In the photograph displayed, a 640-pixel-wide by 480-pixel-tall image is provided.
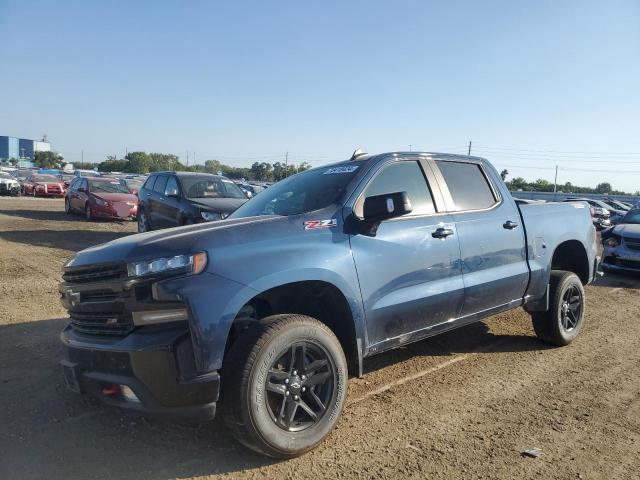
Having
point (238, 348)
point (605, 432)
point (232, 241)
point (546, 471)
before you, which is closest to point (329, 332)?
point (238, 348)

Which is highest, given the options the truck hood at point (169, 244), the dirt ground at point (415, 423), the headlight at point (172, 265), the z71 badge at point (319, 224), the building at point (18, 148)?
the building at point (18, 148)

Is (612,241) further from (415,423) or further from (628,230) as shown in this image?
(415,423)

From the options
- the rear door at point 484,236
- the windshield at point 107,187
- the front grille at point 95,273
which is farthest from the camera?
the windshield at point 107,187

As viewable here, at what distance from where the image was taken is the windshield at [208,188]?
1067cm

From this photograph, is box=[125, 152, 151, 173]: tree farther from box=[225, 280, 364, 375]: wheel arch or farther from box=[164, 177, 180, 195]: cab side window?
box=[225, 280, 364, 375]: wheel arch

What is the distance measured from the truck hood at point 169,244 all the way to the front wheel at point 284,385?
579 mm

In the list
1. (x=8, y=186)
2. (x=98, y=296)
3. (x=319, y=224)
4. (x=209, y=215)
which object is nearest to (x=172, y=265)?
(x=98, y=296)

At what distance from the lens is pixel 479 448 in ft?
10.4

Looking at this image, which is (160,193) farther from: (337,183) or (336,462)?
(336,462)

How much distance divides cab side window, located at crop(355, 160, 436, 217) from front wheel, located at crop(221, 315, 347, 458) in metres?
1.28

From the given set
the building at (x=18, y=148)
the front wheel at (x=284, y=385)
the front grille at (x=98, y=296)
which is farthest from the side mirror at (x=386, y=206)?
the building at (x=18, y=148)

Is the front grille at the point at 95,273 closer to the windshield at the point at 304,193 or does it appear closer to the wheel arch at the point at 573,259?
the windshield at the point at 304,193

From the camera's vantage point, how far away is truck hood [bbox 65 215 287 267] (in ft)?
9.39

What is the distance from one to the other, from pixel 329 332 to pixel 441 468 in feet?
3.41
